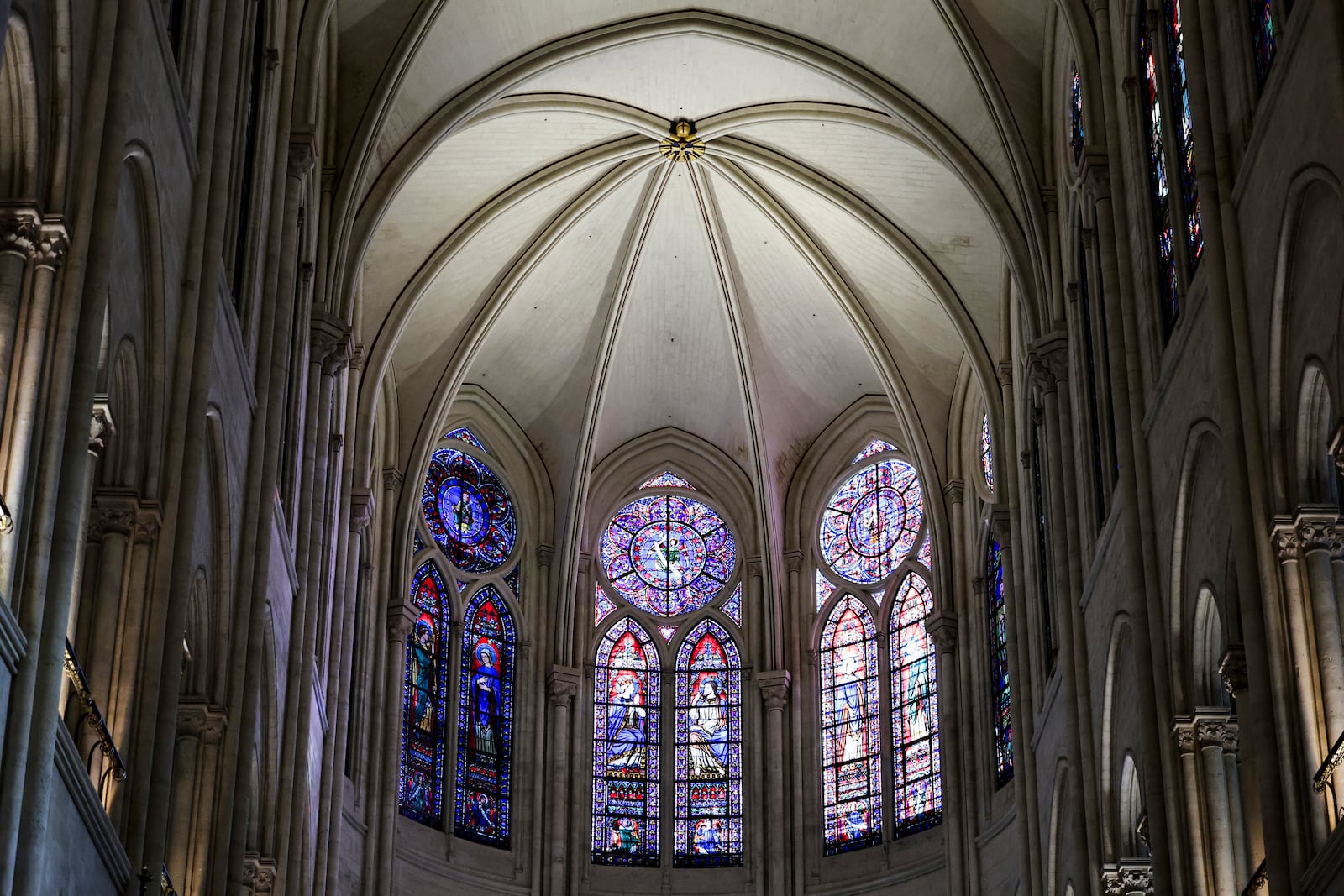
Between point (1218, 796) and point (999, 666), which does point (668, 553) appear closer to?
point (999, 666)

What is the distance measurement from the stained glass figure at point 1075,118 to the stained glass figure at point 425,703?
11236 millimetres

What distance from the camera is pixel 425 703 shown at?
2838 centimetres

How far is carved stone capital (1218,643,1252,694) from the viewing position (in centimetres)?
1464

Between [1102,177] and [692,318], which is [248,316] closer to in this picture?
[1102,177]

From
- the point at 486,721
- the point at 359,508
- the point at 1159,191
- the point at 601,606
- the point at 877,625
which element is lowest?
the point at 486,721

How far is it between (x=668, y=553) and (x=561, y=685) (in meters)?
3.06

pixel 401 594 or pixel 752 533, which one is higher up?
pixel 752 533

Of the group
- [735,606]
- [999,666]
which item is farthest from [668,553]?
[999,666]

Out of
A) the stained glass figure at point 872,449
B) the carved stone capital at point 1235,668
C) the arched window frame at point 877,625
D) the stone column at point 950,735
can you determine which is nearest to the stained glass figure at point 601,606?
the arched window frame at point 877,625

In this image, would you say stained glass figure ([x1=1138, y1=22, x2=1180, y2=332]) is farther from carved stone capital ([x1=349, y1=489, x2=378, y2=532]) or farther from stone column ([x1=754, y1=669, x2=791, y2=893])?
stone column ([x1=754, y1=669, x2=791, y2=893])

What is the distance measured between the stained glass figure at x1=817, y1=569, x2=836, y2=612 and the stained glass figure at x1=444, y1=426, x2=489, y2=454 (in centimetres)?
513

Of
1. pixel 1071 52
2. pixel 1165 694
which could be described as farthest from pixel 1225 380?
pixel 1071 52

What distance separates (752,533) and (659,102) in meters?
7.37

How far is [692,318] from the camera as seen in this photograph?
1189 inches
